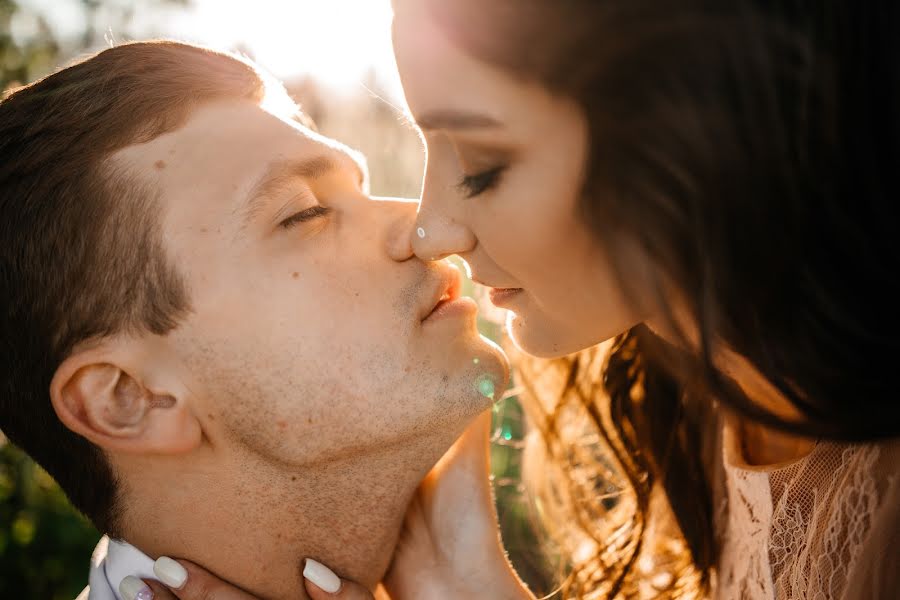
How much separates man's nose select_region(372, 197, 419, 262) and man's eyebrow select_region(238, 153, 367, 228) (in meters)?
0.22

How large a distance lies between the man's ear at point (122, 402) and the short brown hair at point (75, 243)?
80 mm

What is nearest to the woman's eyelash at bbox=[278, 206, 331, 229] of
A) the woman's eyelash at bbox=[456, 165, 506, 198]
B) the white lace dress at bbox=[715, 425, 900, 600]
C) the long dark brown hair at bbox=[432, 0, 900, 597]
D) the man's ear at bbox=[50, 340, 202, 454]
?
the man's ear at bbox=[50, 340, 202, 454]

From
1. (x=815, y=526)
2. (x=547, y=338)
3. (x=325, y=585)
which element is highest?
(x=547, y=338)

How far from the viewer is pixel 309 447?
8.75 ft

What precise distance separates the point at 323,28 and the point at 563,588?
2991 mm

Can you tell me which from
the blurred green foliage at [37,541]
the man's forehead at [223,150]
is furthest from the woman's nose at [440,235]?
the blurred green foliage at [37,541]

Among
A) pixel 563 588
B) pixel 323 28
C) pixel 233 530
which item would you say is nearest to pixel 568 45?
pixel 233 530

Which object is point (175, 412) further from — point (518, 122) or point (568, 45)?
point (568, 45)

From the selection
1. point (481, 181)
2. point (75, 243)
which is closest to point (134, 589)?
point (75, 243)

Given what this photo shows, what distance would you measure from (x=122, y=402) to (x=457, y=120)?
1.37 meters

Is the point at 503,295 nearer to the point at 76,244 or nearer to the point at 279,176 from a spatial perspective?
the point at 279,176

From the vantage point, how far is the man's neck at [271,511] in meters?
2.71

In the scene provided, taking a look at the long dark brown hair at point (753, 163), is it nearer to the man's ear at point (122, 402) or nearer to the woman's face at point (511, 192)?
the woman's face at point (511, 192)

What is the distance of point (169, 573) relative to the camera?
265 cm
